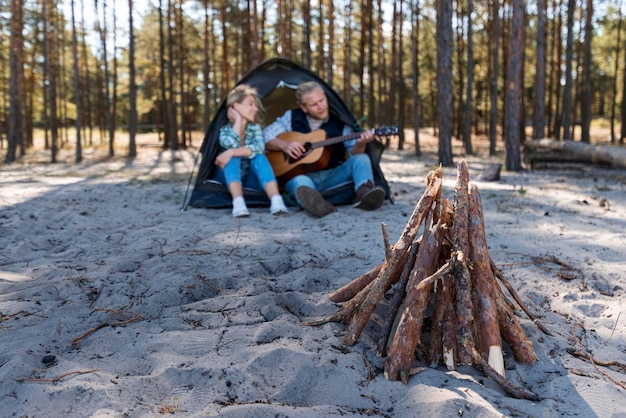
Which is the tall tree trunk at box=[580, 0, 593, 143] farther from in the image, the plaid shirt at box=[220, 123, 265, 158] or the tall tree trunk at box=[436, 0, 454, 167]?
the plaid shirt at box=[220, 123, 265, 158]

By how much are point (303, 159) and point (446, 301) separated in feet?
13.7

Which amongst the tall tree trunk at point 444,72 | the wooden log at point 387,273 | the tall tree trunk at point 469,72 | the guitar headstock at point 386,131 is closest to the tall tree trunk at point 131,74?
the tall tree trunk at point 444,72

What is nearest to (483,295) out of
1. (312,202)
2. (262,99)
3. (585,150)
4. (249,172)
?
(312,202)

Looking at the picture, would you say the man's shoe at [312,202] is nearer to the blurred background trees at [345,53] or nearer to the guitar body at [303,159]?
the guitar body at [303,159]

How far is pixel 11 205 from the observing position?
5848 mm

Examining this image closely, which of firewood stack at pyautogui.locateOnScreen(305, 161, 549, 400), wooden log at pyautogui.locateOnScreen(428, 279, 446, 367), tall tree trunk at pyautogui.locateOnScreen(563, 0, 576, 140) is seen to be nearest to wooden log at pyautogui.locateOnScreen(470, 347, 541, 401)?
firewood stack at pyautogui.locateOnScreen(305, 161, 549, 400)

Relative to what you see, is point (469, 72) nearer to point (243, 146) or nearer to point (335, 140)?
point (335, 140)

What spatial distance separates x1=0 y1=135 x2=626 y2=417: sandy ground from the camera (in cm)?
185

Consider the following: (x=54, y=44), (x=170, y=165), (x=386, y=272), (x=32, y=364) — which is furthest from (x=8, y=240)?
(x=54, y=44)

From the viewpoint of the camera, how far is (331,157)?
21.2 feet

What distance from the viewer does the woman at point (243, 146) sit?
5703 mm

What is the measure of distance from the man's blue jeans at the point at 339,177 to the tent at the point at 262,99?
11 cm

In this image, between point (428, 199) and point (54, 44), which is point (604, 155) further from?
point (54, 44)

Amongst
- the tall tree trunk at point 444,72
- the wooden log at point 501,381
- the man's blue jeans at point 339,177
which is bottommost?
the wooden log at point 501,381
